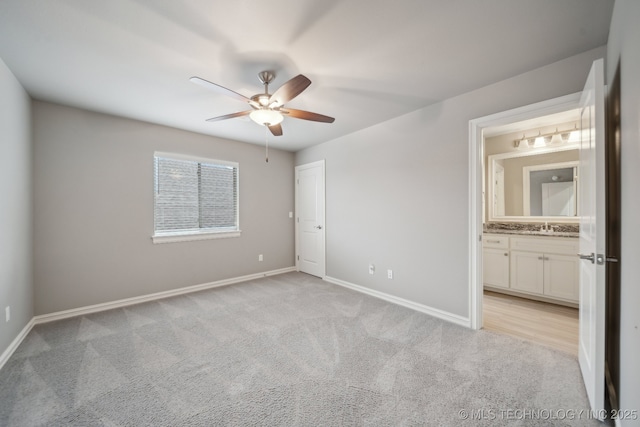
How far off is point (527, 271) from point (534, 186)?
52.6 inches

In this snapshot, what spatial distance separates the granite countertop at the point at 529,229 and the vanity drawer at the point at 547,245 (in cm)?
5

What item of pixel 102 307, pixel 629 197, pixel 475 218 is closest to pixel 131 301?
pixel 102 307

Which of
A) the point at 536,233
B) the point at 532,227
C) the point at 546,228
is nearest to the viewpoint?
the point at 536,233

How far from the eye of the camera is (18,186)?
2357mm

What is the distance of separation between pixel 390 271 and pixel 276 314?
1.56 meters

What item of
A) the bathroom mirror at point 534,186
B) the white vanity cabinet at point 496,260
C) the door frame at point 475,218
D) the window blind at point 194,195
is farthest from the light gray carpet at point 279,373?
the bathroom mirror at point 534,186

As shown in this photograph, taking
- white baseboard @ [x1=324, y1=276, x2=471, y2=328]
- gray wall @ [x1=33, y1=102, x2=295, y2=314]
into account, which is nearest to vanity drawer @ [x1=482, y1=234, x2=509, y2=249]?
white baseboard @ [x1=324, y1=276, x2=471, y2=328]

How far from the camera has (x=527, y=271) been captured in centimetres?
339

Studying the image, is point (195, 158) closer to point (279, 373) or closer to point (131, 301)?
point (131, 301)

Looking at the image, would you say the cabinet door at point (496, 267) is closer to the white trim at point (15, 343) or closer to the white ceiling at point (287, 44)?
the white ceiling at point (287, 44)

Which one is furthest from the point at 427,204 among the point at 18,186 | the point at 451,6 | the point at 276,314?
the point at 18,186

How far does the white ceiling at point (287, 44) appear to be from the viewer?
153cm

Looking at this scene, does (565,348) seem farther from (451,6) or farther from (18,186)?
(18,186)

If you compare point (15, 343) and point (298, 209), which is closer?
point (15, 343)
